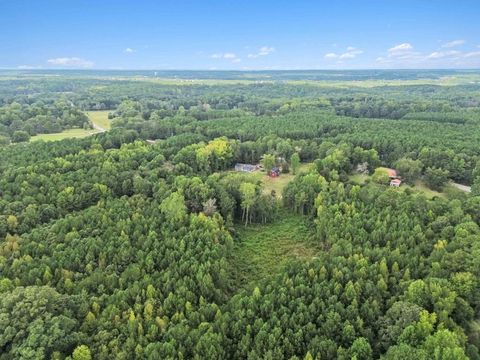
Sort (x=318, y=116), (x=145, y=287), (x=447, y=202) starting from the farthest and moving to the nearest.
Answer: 1. (x=318, y=116)
2. (x=447, y=202)
3. (x=145, y=287)

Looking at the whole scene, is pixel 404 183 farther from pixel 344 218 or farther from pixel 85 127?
pixel 85 127

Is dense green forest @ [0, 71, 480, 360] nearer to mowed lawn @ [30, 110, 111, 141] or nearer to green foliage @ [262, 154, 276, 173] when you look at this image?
green foliage @ [262, 154, 276, 173]

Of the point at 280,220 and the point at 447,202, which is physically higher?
the point at 447,202

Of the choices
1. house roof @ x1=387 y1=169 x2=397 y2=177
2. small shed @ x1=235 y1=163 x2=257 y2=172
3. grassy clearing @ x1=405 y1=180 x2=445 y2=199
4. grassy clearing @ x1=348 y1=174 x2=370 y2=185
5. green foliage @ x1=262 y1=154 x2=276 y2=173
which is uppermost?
green foliage @ x1=262 y1=154 x2=276 y2=173

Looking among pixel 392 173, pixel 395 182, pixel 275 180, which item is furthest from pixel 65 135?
pixel 395 182

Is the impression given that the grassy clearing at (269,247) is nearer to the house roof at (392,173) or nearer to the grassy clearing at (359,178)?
the grassy clearing at (359,178)

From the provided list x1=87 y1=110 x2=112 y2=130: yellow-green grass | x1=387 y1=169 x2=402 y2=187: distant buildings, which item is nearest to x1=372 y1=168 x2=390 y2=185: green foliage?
x1=387 y1=169 x2=402 y2=187: distant buildings

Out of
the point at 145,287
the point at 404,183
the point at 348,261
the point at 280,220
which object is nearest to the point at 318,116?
the point at 404,183
